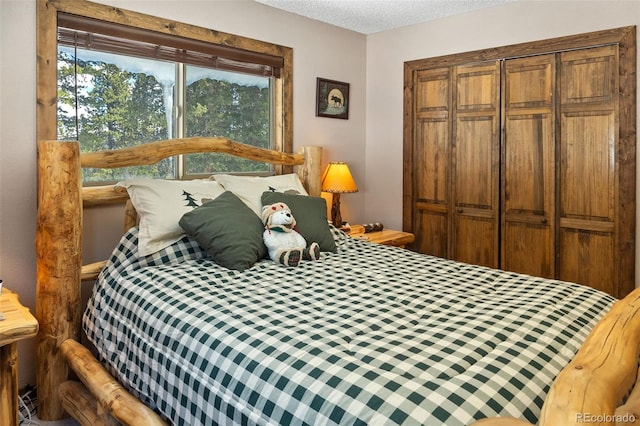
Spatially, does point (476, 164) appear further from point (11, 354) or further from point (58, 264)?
point (11, 354)

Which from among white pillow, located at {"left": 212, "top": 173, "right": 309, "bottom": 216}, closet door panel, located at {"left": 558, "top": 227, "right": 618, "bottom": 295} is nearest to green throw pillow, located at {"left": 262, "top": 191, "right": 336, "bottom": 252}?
white pillow, located at {"left": 212, "top": 173, "right": 309, "bottom": 216}

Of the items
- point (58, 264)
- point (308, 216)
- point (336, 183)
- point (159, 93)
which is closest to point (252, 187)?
point (308, 216)

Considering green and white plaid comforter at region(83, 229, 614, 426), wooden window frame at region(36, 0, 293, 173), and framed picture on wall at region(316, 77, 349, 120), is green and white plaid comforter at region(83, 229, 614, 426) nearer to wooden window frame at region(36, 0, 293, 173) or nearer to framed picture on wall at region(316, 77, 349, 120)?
wooden window frame at region(36, 0, 293, 173)

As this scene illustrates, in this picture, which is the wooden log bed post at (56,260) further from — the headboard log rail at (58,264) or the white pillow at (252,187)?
the white pillow at (252,187)

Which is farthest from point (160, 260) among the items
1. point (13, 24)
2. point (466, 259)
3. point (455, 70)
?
point (455, 70)

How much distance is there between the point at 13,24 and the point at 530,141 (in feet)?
10.4

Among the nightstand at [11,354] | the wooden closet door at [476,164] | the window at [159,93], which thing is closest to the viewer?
the nightstand at [11,354]

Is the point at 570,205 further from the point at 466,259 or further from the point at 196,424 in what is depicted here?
the point at 196,424

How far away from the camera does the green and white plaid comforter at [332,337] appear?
120cm

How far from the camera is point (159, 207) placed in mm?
2500

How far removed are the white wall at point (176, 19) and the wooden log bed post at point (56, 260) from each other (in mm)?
234

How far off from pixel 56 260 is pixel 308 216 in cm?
127

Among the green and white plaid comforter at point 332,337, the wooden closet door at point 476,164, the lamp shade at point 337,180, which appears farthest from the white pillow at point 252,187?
the wooden closet door at point 476,164

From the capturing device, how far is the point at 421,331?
157 centimetres
